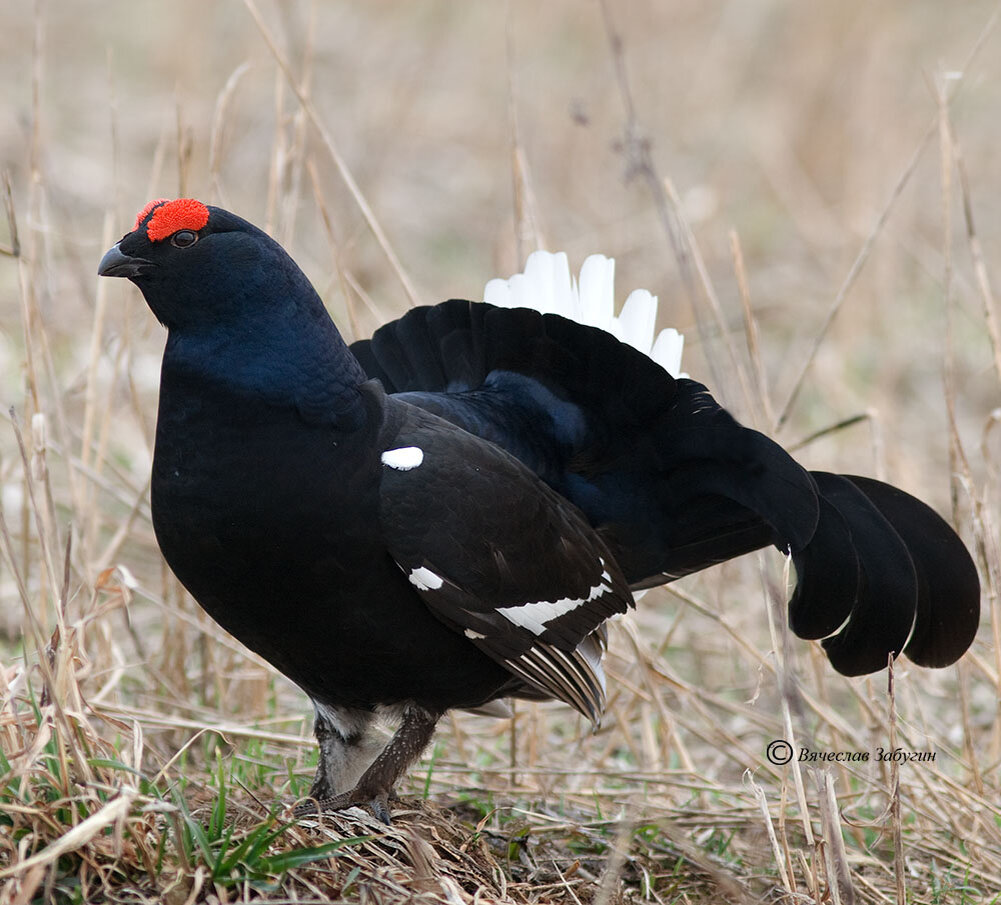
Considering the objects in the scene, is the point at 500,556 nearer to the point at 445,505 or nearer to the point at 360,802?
the point at 445,505

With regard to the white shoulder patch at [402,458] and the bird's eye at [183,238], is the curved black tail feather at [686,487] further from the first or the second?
the bird's eye at [183,238]

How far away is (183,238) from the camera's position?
8.69 ft

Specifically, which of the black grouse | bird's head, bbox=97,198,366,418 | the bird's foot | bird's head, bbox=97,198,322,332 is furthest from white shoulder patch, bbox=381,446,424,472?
the bird's foot

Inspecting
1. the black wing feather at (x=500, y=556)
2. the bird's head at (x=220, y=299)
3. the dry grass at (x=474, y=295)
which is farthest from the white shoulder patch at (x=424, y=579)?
the dry grass at (x=474, y=295)

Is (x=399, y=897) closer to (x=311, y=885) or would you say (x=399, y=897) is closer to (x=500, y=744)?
(x=311, y=885)

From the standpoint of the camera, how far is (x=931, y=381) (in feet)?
22.8

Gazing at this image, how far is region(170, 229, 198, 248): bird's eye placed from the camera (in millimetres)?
2646

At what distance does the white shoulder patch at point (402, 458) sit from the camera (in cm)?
270

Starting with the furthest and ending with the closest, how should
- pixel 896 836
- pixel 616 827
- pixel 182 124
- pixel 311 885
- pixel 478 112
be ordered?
1. pixel 478 112
2. pixel 182 124
3. pixel 616 827
4. pixel 896 836
5. pixel 311 885

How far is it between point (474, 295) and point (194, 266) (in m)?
4.63

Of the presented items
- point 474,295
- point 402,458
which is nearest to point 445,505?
point 402,458

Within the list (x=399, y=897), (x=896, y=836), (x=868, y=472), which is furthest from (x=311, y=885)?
(x=868, y=472)

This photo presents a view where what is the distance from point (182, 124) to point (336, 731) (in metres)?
1.72

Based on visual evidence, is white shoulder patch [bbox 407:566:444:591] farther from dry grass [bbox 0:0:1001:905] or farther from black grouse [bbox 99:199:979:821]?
dry grass [bbox 0:0:1001:905]
